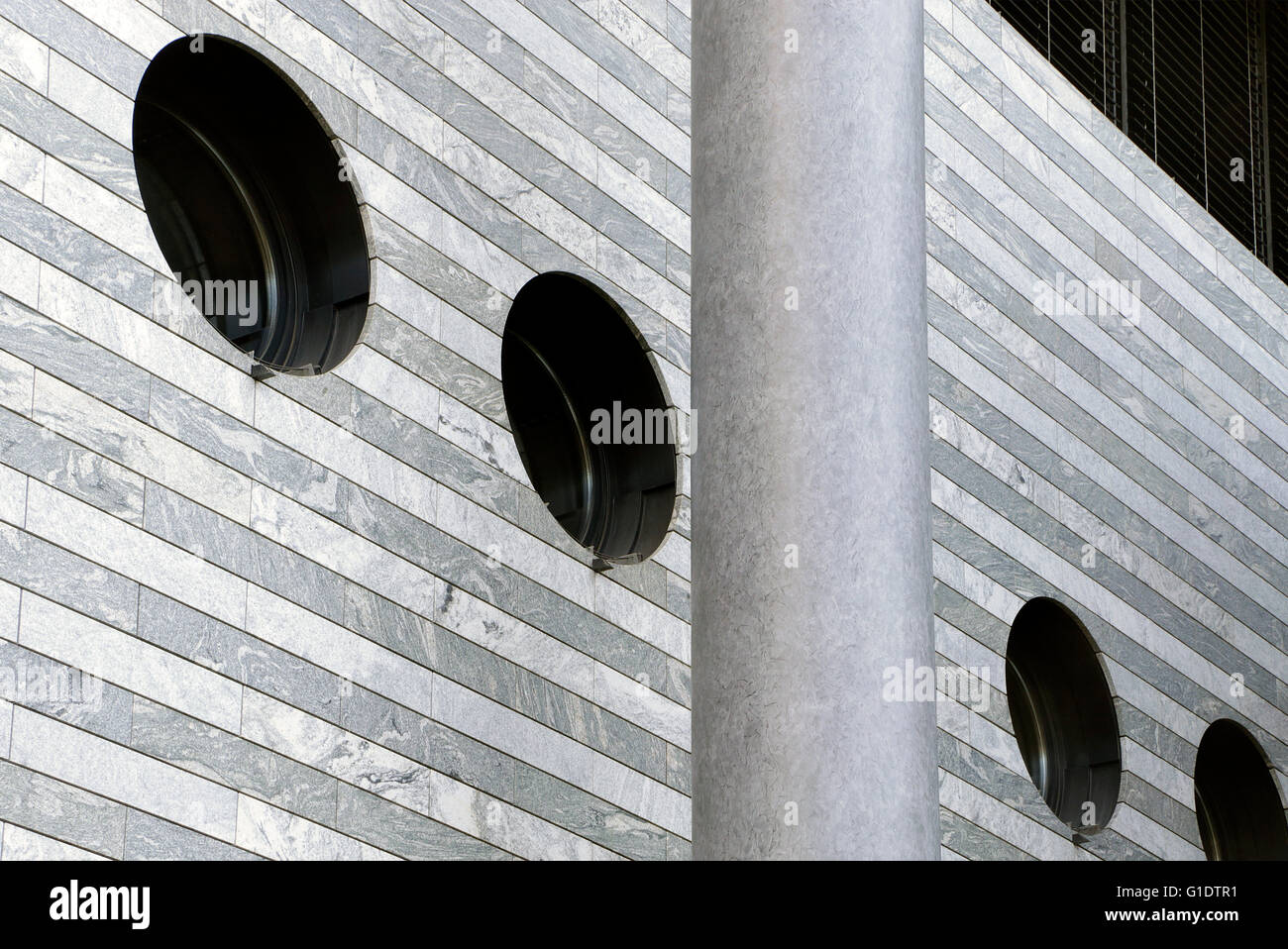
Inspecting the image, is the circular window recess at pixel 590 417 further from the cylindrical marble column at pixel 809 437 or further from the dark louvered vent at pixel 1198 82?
the dark louvered vent at pixel 1198 82

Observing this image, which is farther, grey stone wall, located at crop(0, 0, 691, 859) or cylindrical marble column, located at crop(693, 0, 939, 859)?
grey stone wall, located at crop(0, 0, 691, 859)

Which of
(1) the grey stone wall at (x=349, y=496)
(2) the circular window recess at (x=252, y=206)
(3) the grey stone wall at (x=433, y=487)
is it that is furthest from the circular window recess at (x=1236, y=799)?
(2) the circular window recess at (x=252, y=206)

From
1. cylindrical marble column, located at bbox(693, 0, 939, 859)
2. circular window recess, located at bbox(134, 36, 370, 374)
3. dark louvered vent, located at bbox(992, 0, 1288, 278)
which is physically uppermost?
dark louvered vent, located at bbox(992, 0, 1288, 278)

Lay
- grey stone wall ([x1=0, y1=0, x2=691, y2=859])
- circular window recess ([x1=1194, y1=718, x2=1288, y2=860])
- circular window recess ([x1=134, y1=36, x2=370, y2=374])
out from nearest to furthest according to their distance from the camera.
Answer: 1. grey stone wall ([x1=0, y1=0, x2=691, y2=859])
2. circular window recess ([x1=134, y1=36, x2=370, y2=374])
3. circular window recess ([x1=1194, y1=718, x2=1288, y2=860])

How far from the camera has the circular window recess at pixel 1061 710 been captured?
14.5 m

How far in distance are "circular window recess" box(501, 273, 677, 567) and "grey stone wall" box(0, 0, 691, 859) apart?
7.2 inches

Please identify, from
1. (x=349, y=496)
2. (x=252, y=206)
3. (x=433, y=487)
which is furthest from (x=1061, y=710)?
(x=252, y=206)

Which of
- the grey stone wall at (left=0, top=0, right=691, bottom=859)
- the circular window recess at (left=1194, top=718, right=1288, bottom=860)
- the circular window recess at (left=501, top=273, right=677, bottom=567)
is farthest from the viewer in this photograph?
the circular window recess at (left=1194, top=718, right=1288, bottom=860)

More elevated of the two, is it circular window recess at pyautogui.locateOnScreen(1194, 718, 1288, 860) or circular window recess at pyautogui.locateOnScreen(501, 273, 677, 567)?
circular window recess at pyautogui.locateOnScreen(501, 273, 677, 567)

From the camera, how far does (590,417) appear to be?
37.8ft

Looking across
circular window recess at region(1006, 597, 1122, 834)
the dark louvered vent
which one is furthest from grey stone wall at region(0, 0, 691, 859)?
the dark louvered vent

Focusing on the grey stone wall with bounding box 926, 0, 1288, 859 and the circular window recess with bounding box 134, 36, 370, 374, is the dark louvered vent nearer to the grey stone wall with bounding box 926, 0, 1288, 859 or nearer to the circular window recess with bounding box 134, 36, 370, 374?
the grey stone wall with bounding box 926, 0, 1288, 859

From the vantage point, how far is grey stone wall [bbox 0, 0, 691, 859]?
7930mm

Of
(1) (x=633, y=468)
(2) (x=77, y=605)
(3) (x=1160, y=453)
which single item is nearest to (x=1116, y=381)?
(3) (x=1160, y=453)
